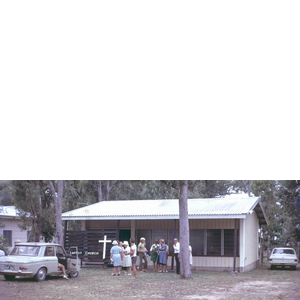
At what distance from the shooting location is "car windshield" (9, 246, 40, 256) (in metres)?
13.1

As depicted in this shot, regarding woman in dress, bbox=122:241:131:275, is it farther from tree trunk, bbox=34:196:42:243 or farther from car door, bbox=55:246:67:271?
tree trunk, bbox=34:196:42:243

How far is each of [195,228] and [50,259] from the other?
7552 mm

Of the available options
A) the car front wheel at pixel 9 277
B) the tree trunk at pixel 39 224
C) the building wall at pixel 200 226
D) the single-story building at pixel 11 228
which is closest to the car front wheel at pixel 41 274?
the car front wheel at pixel 9 277

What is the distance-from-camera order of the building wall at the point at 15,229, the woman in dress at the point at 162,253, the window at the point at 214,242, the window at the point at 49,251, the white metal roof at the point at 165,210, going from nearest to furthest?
the window at the point at 49,251 < the woman in dress at the point at 162,253 < the white metal roof at the point at 165,210 < the window at the point at 214,242 < the building wall at the point at 15,229

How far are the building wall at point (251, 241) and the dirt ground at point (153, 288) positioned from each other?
11.2 ft

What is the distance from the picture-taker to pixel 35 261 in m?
12.7

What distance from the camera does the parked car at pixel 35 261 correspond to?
12492 millimetres

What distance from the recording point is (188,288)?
12.3 m

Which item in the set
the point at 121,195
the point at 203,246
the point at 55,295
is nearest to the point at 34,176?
the point at 55,295

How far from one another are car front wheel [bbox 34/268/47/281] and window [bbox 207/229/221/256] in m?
7.76

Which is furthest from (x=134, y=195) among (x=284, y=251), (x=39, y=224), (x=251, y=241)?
(x=284, y=251)

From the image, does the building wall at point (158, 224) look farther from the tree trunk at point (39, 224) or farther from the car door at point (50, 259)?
the car door at point (50, 259)

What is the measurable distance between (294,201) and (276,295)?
11.4m

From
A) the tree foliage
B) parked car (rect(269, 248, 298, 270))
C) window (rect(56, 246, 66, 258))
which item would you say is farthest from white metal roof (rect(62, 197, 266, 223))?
window (rect(56, 246, 66, 258))
